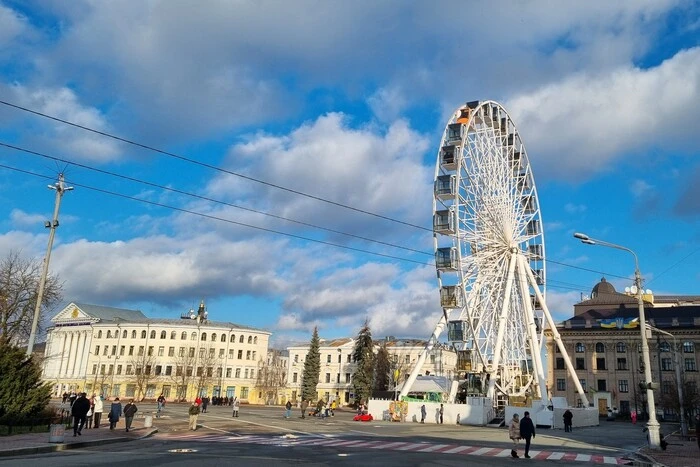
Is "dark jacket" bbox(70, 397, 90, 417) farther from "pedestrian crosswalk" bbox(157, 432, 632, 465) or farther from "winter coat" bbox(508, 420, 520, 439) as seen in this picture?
"winter coat" bbox(508, 420, 520, 439)

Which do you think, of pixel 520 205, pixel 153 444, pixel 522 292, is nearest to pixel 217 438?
pixel 153 444

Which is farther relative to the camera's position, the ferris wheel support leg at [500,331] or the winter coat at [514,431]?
the ferris wheel support leg at [500,331]

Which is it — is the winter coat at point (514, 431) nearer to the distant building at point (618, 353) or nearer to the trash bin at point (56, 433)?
the trash bin at point (56, 433)

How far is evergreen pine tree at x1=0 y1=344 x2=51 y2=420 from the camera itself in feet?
88.5

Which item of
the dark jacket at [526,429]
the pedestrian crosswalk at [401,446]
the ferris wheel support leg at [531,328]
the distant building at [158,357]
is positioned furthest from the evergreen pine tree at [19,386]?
the distant building at [158,357]

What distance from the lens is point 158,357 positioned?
117 m

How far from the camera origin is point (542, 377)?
5534cm

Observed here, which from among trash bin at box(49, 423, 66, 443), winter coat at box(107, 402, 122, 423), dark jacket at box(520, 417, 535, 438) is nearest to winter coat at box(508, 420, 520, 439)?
dark jacket at box(520, 417, 535, 438)

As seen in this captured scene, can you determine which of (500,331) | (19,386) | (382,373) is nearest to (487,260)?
(500,331)

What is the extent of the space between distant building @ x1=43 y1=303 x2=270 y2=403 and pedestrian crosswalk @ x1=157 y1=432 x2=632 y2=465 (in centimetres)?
8199

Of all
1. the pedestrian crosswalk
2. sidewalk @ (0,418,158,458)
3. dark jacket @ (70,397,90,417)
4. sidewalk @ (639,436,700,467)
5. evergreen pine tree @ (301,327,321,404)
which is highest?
evergreen pine tree @ (301,327,321,404)

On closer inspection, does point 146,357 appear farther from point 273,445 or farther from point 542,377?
point 273,445

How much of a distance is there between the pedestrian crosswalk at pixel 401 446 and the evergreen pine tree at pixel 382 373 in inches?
2927

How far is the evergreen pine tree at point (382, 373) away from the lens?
103688mm
